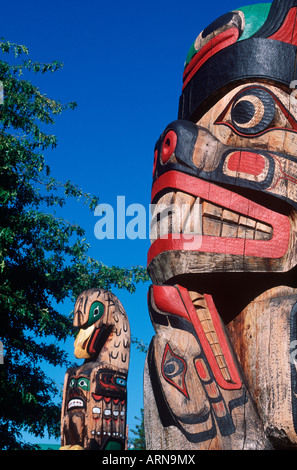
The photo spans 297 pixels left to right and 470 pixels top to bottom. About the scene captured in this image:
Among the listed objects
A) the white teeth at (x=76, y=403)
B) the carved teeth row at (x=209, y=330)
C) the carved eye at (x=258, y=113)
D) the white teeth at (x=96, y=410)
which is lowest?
the white teeth at (x=96, y=410)

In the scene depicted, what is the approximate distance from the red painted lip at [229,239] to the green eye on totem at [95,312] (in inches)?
55.7

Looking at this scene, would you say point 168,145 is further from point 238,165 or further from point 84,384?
point 84,384

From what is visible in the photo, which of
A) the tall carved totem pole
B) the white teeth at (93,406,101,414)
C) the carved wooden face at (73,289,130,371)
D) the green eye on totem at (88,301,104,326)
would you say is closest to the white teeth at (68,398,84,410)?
the white teeth at (93,406,101,414)

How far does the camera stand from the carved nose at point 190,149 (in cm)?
330

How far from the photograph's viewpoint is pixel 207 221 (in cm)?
328

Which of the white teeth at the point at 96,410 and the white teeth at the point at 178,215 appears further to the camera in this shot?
the white teeth at the point at 96,410

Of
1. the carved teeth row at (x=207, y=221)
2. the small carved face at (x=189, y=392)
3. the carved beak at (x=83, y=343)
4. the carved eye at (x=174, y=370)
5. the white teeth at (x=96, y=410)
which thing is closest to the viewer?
the small carved face at (x=189, y=392)

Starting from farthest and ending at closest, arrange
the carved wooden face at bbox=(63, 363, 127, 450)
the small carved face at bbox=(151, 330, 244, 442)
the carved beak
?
the carved beak < the carved wooden face at bbox=(63, 363, 127, 450) < the small carved face at bbox=(151, 330, 244, 442)

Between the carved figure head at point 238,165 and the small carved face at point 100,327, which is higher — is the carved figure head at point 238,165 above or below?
above

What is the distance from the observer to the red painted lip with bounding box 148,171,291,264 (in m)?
3.11

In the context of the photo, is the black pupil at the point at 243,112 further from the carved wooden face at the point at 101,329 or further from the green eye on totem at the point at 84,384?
the green eye on totem at the point at 84,384

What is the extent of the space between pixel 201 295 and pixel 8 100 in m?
7.03

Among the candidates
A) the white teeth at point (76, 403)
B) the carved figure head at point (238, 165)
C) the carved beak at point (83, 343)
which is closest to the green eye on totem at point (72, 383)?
the white teeth at point (76, 403)

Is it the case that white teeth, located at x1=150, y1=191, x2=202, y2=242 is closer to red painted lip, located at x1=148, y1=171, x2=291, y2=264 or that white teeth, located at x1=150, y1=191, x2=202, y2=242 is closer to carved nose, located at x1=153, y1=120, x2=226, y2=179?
red painted lip, located at x1=148, y1=171, x2=291, y2=264
